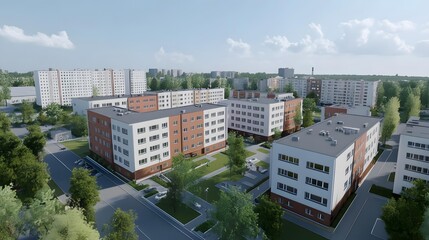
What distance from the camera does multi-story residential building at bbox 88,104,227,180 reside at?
164ft

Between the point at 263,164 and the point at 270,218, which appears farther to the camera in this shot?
the point at 263,164

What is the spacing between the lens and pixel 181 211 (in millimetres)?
40031

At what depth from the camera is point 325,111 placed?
3292 inches

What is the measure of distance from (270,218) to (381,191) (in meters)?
26.9

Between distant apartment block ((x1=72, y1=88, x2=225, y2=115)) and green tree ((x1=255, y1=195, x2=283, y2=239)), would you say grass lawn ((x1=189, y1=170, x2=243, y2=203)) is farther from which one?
distant apartment block ((x1=72, y1=88, x2=225, y2=115))

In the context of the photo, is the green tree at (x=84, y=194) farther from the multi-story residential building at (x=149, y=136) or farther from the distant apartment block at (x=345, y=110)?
the distant apartment block at (x=345, y=110)

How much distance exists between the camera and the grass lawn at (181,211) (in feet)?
125

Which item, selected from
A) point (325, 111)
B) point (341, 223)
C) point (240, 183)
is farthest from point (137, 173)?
point (325, 111)

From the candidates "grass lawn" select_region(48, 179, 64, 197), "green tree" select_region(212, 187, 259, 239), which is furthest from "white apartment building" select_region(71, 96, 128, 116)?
"green tree" select_region(212, 187, 259, 239)

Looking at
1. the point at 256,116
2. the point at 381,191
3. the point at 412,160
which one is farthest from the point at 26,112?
the point at 412,160

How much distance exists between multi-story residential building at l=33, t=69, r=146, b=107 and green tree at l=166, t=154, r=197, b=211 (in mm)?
112471

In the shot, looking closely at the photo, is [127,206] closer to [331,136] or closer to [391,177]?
[331,136]

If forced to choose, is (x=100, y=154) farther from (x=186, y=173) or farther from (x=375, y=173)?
(x=375, y=173)

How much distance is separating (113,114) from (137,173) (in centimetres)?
1594
